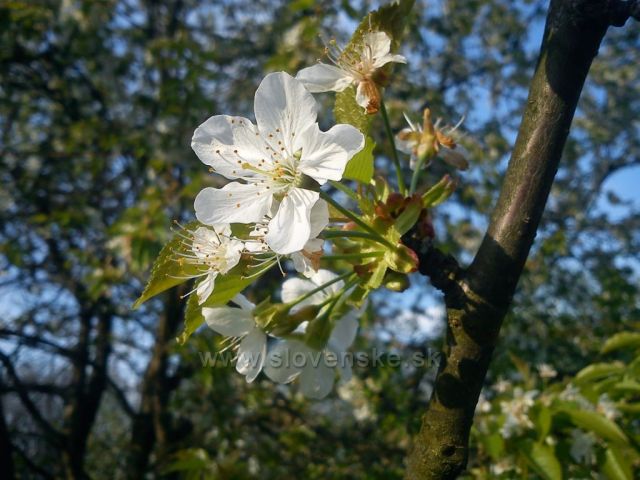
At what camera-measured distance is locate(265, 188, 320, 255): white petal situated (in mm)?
688

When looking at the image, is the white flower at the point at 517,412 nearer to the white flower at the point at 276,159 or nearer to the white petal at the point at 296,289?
the white petal at the point at 296,289

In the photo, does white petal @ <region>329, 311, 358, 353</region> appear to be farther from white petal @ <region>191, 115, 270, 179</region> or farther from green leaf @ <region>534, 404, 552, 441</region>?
green leaf @ <region>534, 404, 552, 441</region>

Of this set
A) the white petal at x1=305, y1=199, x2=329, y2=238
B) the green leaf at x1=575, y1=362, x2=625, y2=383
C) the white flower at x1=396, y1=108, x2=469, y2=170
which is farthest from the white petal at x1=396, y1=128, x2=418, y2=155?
the green leaf at x1=575, y1=362, x2=625, y2=383

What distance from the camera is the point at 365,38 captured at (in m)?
0.89

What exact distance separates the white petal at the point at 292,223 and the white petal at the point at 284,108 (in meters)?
0.09

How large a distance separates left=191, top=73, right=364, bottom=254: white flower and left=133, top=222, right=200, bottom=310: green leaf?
93mm

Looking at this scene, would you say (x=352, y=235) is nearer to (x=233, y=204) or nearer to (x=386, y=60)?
(x=233, y=204)

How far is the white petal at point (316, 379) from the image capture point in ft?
3.21

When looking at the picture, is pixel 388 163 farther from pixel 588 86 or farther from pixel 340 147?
pixel 588 86

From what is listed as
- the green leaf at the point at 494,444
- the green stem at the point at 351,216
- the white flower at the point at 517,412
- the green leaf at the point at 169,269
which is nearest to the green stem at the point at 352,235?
the green stem at the point at 351,216

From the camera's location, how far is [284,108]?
791 millimetres

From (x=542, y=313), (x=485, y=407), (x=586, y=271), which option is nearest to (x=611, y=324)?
(x=542, y=313)

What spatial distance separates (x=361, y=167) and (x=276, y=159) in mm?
134

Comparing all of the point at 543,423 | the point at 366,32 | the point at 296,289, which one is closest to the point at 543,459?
the point at 543,423
